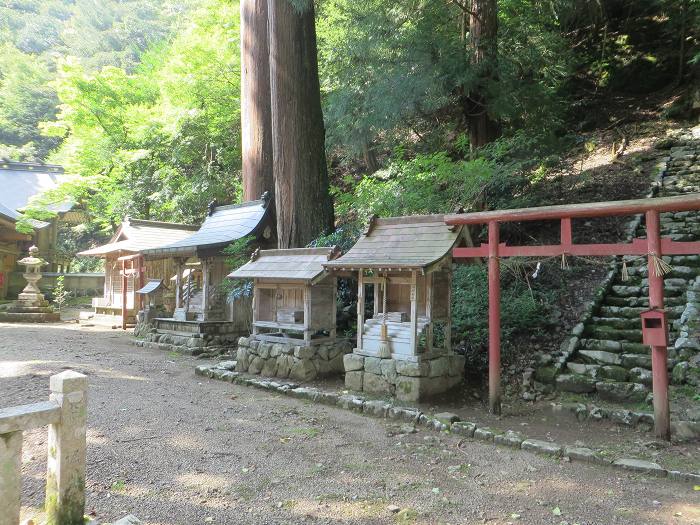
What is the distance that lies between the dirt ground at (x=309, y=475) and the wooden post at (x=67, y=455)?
576 millimetres

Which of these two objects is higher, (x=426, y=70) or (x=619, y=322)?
(x=426, y=70)

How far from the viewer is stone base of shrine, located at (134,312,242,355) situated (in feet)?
39.4

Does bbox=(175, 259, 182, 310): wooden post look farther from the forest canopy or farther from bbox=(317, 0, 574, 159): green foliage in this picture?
bbox=(317, 0, 574, 159): green foliage

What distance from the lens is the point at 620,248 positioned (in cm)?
564

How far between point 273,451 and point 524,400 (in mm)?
4071

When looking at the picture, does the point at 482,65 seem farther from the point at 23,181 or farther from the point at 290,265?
the point at 23,181

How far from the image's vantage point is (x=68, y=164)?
65.3ft

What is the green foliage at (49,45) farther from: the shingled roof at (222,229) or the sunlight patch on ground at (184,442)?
the sunlight patch on ground at (184,442)

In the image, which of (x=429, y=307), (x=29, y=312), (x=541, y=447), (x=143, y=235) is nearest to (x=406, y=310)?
(x=429, y=307)

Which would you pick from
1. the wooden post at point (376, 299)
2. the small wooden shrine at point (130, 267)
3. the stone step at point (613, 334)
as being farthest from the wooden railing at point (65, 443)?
the small wooden shrine at point (130, 267)

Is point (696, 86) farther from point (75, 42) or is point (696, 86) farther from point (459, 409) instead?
point (75, 42)

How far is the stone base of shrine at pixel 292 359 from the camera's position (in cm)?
856

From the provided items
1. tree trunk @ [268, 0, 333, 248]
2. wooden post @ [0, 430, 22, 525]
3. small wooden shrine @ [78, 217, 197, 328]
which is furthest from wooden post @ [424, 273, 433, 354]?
small wooden shrine @ [78, 217, 197, 328]

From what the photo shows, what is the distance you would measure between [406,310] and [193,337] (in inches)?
276
